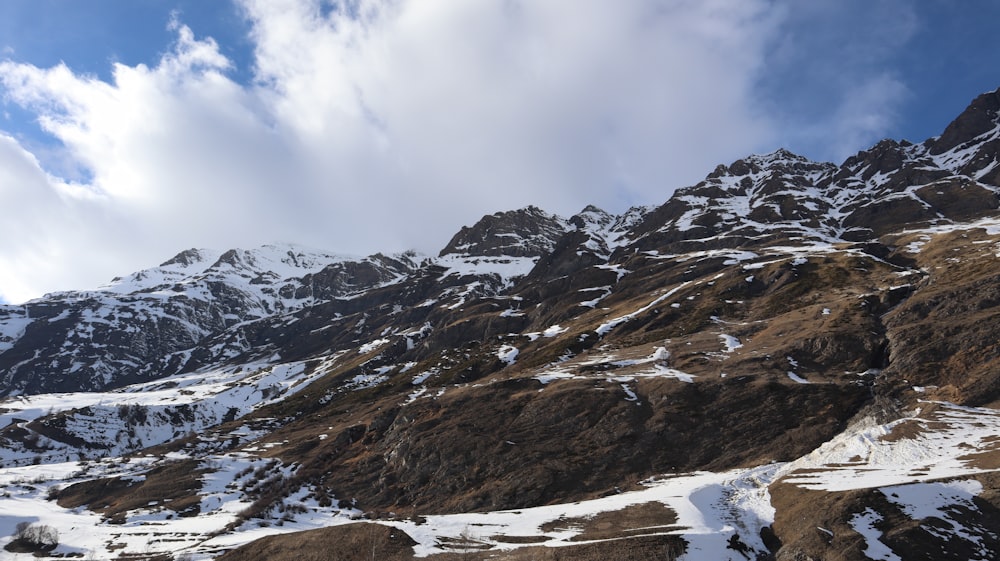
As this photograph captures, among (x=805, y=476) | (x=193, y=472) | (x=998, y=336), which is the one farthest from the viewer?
(x=193, y=472)

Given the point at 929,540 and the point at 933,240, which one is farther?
the point at 933,240

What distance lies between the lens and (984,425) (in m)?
68.6

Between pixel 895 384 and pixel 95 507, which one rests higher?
pixel 95 507

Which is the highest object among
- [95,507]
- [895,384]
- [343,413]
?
[343,413]

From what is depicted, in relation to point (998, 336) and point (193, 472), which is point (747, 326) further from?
point (193, 472)

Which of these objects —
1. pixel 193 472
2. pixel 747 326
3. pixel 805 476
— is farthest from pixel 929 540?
pixel 193 472

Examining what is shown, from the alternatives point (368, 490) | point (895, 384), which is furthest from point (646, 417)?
point (368, 490)

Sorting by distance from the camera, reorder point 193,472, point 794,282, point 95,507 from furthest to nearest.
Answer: point 794,282 → point 193,472 → point 95,507

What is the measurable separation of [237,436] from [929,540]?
549 ft

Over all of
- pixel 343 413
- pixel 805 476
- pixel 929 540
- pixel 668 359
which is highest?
pixel 343 413

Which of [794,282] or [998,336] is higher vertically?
[794,282]

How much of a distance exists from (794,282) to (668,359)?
6607 centimetres

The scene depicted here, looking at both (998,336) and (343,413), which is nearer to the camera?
(998,336)

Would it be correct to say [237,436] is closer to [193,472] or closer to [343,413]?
[343,413]
